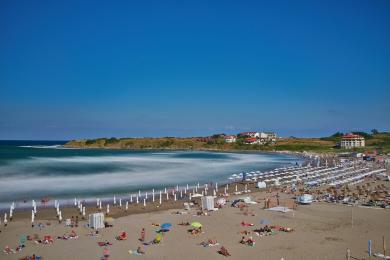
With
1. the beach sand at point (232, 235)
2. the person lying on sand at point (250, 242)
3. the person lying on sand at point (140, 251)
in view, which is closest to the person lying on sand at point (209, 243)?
the beach sand at point (232, 235)

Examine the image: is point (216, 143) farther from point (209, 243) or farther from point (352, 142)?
point (209, 243)

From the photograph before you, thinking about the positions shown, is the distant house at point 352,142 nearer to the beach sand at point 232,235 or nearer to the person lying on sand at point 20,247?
the beach sand at point 232,235

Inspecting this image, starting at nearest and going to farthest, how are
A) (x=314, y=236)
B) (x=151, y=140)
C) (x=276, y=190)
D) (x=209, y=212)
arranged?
1. (x=314, y=236)
2. (x=209, y=212)
3. (x=276, y=190)
4. (x=151, y=140)

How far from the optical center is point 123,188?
4097 centimetres

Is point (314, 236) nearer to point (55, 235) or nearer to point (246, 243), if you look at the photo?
point (246, 243)

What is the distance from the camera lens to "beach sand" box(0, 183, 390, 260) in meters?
17.3

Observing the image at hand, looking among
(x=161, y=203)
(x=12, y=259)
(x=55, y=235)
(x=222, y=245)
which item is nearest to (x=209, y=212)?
(x=161, y=203)

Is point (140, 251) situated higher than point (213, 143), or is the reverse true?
point (213, 143)

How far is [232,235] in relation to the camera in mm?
20516

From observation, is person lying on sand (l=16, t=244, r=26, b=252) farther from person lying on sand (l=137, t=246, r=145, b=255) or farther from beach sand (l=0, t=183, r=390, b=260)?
person lying on sand (l=137, t=246, r=145, b=255)

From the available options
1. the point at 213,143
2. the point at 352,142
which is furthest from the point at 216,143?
the point at 352,142

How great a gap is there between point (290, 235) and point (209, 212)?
7785 millimetres

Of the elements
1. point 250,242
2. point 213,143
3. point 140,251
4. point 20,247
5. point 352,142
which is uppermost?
point 352,142

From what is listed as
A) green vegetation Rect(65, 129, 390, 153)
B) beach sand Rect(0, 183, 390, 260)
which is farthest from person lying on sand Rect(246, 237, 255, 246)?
green vegetation Rect(65, 129, 390, 153)
